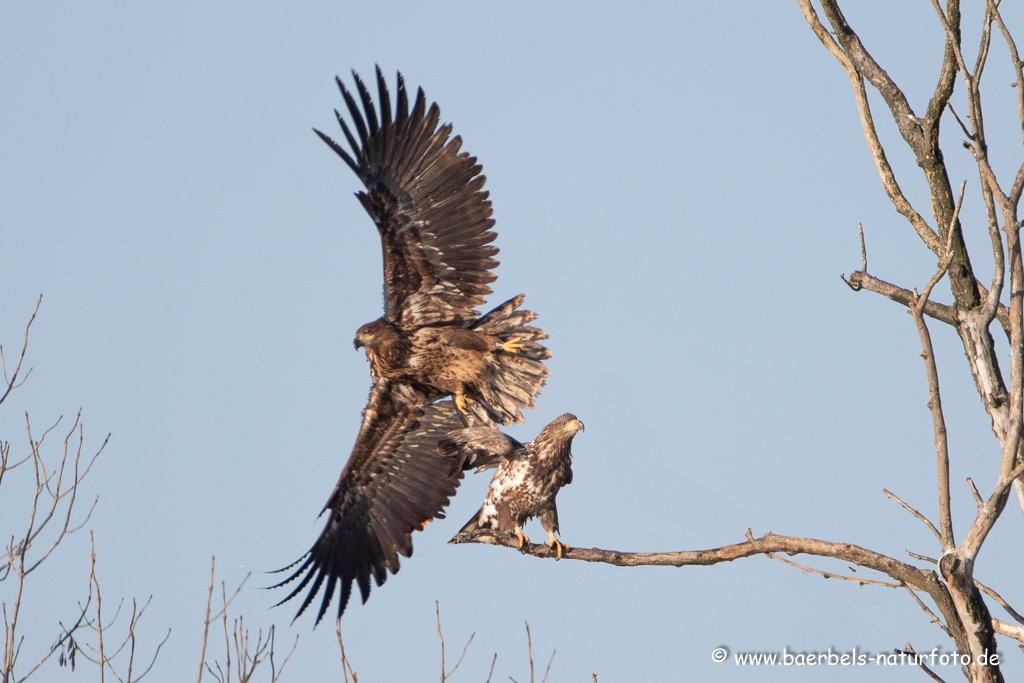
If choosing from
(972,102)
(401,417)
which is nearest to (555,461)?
(401,417)

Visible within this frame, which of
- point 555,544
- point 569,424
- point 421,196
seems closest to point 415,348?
point 421,196

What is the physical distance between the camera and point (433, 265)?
743cm

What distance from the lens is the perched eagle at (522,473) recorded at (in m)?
6.44

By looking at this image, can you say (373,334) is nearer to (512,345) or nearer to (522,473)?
(512,345)

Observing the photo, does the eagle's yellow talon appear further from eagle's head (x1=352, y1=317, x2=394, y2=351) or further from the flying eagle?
eagle's head (x1=352, y1=317, x2=394, y2=351)

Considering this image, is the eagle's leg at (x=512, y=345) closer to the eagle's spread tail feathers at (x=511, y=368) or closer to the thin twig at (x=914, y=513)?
the eagle's spread tail feathers at (x=511, y=368)

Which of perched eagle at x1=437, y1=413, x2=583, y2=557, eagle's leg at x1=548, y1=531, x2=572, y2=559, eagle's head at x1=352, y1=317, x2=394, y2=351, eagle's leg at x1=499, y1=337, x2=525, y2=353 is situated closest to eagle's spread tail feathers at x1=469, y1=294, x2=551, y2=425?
eagle's leg at x1=499, y1=337, x2=525, y2=353

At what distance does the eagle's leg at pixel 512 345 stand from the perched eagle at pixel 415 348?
0.5 inches

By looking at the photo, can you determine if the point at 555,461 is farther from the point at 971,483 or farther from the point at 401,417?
the point at 971,483

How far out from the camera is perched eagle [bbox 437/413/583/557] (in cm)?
644

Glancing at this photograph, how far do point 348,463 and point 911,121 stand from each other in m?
4.59

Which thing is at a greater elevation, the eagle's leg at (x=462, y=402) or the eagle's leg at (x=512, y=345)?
the eagle's leg at (x=512, y=345)

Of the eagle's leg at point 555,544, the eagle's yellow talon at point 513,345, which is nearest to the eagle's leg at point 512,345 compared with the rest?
the eagle's yellow talon at point 513,345

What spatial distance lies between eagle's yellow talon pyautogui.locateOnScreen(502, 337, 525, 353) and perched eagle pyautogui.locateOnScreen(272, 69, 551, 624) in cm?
1
